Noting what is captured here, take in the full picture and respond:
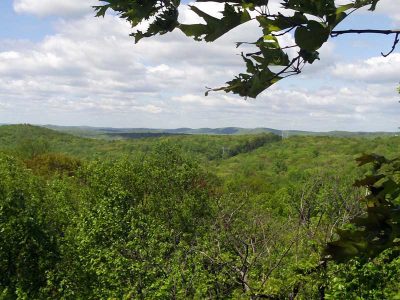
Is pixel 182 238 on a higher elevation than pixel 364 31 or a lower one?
lower

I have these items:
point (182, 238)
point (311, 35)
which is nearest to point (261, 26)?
point (311, 35)

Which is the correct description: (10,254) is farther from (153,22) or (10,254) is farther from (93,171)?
(153,22)

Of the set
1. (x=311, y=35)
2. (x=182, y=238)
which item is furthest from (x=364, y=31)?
(x=182, y=238)

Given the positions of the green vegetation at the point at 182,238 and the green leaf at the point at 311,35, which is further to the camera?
the green vegetation at the point at 182,238

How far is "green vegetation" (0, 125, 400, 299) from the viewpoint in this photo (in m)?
→ 3.36

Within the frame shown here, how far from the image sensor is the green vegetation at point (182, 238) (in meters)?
3.36

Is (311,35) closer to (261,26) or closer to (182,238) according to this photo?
(261,26)

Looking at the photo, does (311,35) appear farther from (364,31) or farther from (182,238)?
(182,238)

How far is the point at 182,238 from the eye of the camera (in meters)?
30.2

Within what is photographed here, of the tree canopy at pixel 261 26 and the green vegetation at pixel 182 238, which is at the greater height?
the tree canopy at pixel 261 26

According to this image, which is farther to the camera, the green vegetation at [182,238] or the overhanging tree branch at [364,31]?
the green vegetation at [182,238]

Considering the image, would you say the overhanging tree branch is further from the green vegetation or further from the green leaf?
the green vegetation

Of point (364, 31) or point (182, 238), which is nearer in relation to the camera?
point (364, 31)

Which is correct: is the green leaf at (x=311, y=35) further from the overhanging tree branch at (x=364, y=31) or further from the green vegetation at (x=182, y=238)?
the green vegetation at (x=182, y=238)
